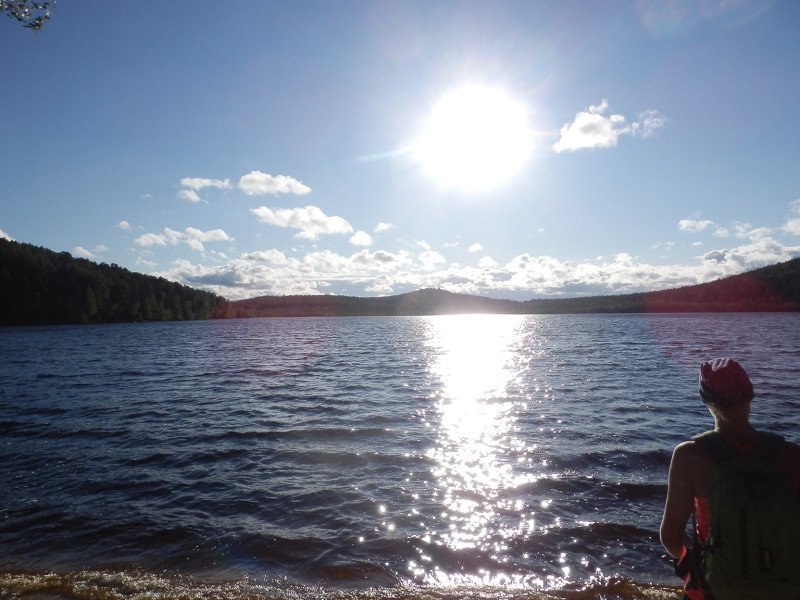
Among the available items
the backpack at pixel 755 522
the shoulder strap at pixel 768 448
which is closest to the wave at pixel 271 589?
the backpack at pixel 755 522

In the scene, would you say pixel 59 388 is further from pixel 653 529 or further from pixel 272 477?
pixel 653 529

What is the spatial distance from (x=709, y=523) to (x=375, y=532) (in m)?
7.33

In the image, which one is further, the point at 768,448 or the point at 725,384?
the point at 725,384

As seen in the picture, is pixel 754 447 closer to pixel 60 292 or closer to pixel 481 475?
pixel 481 475

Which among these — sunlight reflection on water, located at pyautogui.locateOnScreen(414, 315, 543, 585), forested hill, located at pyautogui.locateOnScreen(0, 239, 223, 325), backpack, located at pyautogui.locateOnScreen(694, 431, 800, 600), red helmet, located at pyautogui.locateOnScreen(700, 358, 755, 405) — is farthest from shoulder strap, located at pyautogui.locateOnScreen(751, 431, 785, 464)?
forested hill, located at pyautogui.locateOnScreen(0, 239, 223, 325)

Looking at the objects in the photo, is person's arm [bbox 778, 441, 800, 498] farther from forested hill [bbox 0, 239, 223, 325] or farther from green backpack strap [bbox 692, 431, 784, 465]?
forested hill [bbox 0, 239, 223, 325]

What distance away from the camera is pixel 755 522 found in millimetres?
3688

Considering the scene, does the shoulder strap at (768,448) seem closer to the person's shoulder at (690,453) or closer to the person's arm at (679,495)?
the person's shoulder at (690,453)

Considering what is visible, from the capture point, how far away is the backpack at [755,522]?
12.1 ft

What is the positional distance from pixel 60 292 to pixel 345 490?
533 feet

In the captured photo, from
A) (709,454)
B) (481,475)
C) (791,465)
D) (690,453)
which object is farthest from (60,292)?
(791,465)

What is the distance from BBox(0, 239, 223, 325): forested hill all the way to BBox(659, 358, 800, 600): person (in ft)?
544

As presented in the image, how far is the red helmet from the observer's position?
388cm

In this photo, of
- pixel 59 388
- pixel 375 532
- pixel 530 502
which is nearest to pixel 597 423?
pixel 530 502
